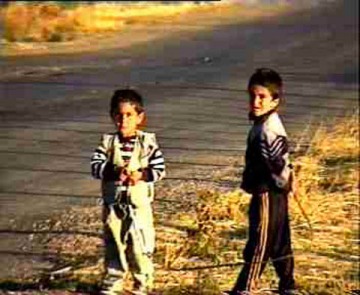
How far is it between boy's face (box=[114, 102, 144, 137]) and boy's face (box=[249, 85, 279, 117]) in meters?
0.69

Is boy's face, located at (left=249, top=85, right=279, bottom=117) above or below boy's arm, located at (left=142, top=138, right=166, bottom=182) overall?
above

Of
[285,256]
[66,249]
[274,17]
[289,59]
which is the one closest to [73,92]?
[289,59]

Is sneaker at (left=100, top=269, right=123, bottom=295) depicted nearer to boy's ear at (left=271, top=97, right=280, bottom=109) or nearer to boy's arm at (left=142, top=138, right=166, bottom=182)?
boy's arm at (left=142, top=138, right=166, bottom=182)

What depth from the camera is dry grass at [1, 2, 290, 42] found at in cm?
2706

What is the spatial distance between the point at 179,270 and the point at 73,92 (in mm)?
10560

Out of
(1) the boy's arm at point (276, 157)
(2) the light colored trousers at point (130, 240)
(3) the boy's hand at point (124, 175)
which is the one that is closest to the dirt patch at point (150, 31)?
(1) the boy's arm at point (276, 157)

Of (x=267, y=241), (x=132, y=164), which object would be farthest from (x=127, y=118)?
(x=267, y=241)

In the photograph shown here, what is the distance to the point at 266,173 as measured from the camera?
6496 millimetres

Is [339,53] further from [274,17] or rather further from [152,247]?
[152,247]

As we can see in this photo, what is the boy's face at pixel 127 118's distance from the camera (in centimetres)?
611

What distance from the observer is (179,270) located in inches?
288

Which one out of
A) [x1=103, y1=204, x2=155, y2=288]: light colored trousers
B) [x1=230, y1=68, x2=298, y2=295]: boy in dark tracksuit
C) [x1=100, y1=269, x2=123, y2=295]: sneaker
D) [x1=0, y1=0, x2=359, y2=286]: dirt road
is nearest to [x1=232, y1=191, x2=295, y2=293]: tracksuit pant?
[x1=230, y1=68, x2=298, y2=295]: boy in dark tracksuit

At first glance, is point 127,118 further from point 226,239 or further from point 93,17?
point 93,17

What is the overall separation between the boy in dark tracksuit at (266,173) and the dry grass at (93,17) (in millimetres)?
15235
